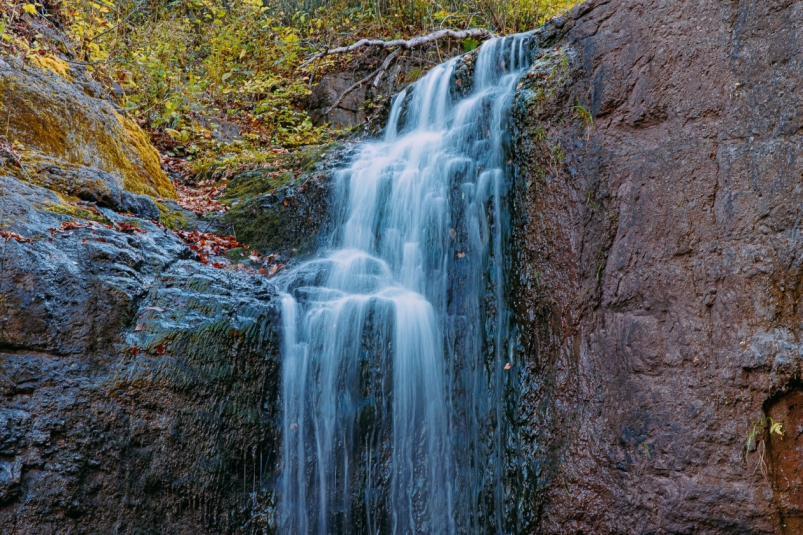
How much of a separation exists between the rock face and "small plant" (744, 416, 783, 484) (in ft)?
0.03

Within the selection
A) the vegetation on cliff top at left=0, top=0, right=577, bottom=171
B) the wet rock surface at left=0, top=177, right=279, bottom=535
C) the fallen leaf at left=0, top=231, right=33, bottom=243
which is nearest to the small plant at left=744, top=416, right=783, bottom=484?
the wet rock surface at left=0, top=177, right=279, bottom=535

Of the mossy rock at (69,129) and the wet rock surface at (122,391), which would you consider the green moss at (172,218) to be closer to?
the mossy rock at (69,129)

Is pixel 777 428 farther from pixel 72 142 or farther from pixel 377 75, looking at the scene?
pixel 377 75

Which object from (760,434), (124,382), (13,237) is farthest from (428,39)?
(760,434)

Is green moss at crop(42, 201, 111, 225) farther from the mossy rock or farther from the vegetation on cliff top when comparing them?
the vegetation on cliff top

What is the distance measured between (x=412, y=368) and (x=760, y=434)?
2165 millimetres

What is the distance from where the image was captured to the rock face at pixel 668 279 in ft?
9.73

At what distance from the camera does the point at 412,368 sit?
4.09 m

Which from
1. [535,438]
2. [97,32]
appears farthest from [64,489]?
[97,32]

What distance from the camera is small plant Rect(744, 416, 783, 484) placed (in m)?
2.88

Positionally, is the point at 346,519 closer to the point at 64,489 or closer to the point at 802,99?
the point at 64,489

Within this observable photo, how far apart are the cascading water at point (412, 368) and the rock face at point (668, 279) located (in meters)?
0.32

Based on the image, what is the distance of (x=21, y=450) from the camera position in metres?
3.07

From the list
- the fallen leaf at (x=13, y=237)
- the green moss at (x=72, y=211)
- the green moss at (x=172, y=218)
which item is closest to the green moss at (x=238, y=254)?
the green moss at (x=172, y=218)
